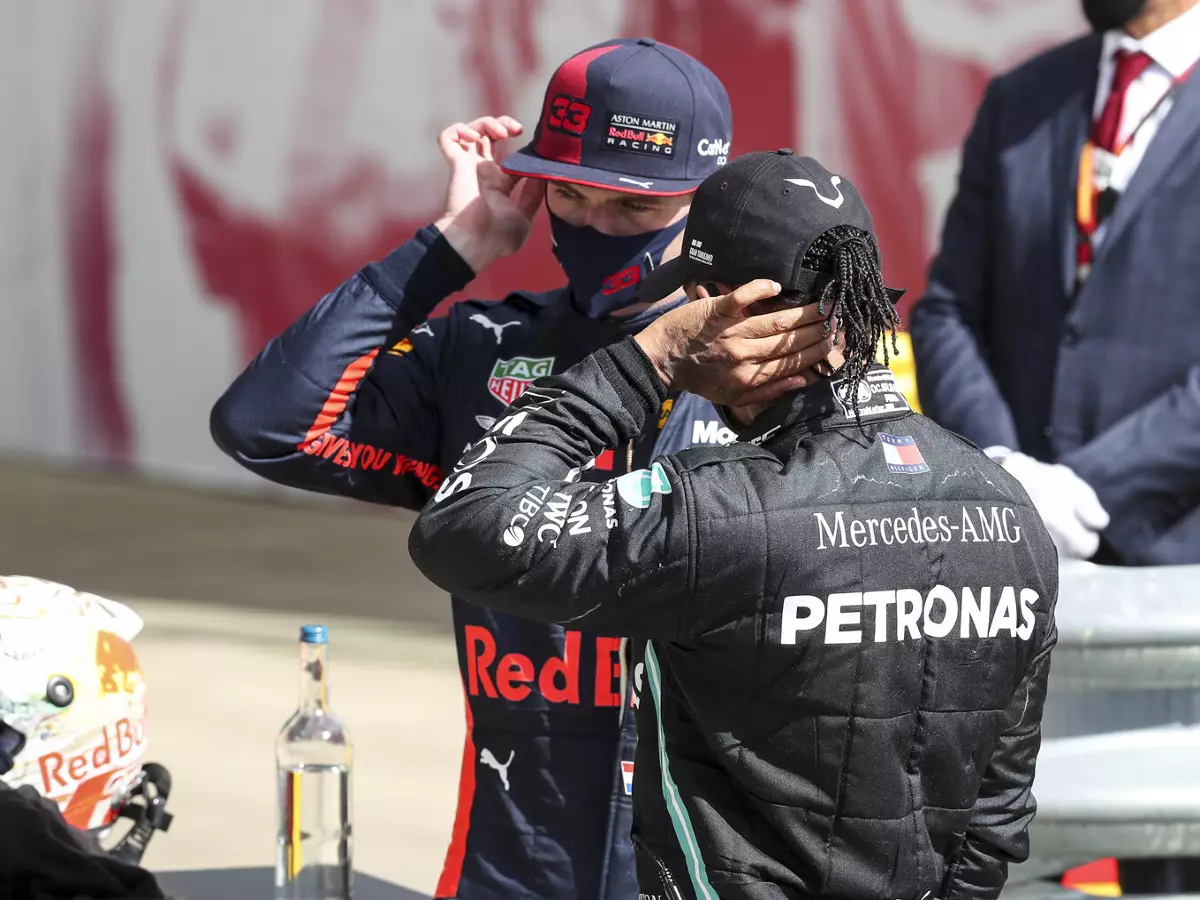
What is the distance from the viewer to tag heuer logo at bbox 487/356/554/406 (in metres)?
2.37

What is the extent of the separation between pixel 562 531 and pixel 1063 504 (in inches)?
61.6

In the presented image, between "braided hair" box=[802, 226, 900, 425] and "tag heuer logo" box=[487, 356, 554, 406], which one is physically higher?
"braided hair" box=[802, 226, 900, 425]

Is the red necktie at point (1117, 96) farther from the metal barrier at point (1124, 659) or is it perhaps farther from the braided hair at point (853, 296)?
the braided hair at point (853, 296)

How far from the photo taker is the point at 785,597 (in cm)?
167

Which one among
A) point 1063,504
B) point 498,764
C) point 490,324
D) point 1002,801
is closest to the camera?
point 1002,801

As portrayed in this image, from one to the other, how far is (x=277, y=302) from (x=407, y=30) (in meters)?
1.44

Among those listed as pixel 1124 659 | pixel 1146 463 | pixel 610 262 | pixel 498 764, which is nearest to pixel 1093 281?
pixel 1146 463

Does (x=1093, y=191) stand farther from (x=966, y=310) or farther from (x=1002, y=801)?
(x=1002, y=801)

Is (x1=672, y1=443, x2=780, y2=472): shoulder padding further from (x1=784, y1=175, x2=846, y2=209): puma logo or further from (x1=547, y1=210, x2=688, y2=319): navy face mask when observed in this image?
(x1=547, y1=210, x2=688, y2=319): navy face mask

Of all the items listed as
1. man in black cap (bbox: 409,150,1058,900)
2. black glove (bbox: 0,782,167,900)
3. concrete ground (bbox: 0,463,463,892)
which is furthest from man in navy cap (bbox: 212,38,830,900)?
concrete ground (bbox: 0,463,463,892)

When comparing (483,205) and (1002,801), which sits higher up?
(483,205)

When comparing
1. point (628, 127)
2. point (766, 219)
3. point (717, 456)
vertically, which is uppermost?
point (628, 127)

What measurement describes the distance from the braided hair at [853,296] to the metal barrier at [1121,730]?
1.15 meters

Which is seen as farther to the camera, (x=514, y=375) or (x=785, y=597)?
(x=514, y=375)
